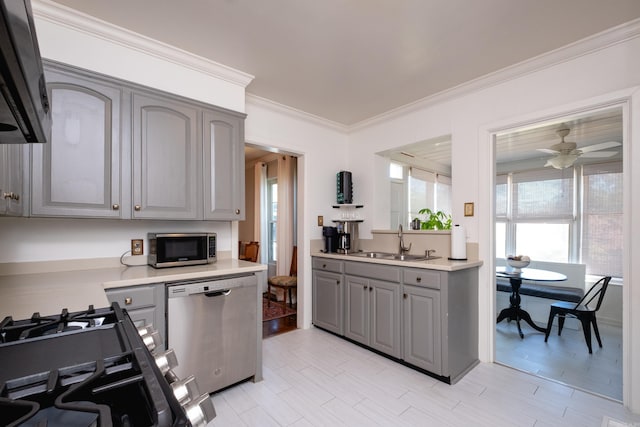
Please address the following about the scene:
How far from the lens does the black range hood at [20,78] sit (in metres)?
0.41

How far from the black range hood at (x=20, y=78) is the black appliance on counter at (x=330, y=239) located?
2.82m

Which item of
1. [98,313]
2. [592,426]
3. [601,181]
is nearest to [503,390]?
[592,426]

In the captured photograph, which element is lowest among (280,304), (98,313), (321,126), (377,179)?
(280,304)

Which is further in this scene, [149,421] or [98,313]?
[98,313]

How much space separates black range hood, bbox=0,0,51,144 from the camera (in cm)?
41

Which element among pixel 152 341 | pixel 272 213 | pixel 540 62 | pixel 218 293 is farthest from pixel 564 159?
pixel 152 341

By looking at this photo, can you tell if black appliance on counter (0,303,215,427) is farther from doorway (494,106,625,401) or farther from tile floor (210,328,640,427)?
doorway (494,106,625,401)

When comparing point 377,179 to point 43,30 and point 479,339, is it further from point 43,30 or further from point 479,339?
point 43,30

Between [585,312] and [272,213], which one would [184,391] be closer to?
[585,312]

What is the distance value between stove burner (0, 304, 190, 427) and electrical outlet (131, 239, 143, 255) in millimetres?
1343

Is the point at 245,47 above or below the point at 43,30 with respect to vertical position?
above

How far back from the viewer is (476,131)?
2678mm

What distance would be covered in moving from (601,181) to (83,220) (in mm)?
6272

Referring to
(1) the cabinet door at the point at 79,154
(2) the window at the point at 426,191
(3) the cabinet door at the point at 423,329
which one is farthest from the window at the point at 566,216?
(1) the cabinet door at the point at 79,154
